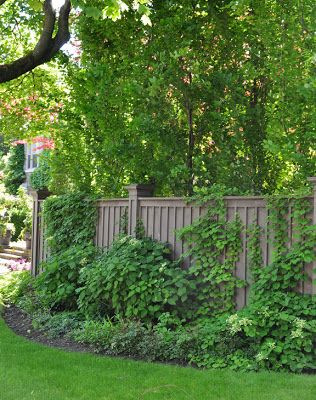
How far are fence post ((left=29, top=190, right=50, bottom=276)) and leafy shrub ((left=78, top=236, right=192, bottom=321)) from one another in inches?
134

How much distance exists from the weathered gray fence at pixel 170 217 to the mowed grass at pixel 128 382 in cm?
140

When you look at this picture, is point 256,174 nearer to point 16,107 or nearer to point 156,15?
point 156,15

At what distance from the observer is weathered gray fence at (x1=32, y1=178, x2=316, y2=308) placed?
253 inches

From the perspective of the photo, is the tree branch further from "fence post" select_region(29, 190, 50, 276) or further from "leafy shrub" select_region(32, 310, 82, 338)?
"leafy shrub" select_region(32, 310, 82, 338)

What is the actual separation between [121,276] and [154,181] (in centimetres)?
205

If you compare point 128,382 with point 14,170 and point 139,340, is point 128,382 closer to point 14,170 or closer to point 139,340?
point 139,340

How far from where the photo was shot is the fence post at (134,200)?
26.6ft

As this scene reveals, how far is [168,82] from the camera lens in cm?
783

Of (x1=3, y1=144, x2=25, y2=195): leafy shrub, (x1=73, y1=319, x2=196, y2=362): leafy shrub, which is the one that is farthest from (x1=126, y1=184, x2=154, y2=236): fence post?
(x1=3, y1=144, x2=25, y2=195): leafy shrub

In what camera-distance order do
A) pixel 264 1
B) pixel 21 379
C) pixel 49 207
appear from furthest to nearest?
pixel 49 207 → pixel 264 1 → pixel 21 379

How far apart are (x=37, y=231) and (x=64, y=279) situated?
113 inches

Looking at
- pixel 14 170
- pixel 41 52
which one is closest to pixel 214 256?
pixel 41 52

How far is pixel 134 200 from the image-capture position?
26.8 feet

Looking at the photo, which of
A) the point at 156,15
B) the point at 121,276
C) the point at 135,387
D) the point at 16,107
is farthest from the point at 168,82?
the point at 16,107
